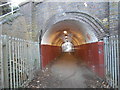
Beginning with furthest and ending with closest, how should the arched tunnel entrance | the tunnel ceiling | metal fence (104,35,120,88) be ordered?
the tunnel ceiling
the arched tunnel entrance
metal fence (104,35,120,88)

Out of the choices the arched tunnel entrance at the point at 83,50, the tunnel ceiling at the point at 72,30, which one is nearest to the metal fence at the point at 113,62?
the arched tunnel entrance at the point at 83,50

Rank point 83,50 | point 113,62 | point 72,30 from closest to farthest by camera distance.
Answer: point 113,62 < point 83,50 < point 72,30

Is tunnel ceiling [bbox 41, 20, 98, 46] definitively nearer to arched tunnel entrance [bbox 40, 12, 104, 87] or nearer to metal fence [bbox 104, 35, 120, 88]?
arched tunnel entrance [bbox 40, 12, 104, 87]

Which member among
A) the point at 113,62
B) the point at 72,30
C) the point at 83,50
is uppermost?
the point at 72,30

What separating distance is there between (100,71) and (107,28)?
225 cm

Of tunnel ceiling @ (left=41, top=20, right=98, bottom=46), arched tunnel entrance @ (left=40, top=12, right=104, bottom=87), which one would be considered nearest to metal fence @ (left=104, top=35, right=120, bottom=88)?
arched tunnel entrance @ (left=40, top=12, right=104, bottom=87)

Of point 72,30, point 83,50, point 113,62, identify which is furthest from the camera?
point 72,30

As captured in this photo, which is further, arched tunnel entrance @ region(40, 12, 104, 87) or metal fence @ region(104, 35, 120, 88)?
arched tunnel entrance @ region(40, 12, 104, 87)

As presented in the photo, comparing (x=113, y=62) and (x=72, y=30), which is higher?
(x=72, y=30)

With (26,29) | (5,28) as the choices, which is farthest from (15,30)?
(26,29)

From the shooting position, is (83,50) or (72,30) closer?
(83,50)

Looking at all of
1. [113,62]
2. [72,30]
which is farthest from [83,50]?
[113,62]

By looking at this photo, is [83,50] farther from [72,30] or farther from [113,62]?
[113,62]

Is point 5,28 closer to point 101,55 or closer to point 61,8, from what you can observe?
point 61,8
